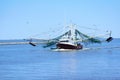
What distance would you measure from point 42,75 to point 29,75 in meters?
1.22

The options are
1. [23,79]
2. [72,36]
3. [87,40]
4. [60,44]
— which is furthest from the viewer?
[87,40]

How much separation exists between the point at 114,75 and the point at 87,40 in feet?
248

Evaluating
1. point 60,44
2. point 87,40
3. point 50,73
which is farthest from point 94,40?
point 50,73

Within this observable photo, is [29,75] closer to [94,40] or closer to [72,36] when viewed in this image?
[72,36]

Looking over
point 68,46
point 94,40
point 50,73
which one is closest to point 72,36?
point 68,46

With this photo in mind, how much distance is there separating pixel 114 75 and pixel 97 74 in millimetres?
1706

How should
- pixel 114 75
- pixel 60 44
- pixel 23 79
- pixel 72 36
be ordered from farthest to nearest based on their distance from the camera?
pixel 72 36 → pixel 60 44 → pixel 114 75 → pixel 23 79

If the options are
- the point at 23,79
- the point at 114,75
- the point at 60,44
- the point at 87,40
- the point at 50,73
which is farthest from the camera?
the point at 87,40

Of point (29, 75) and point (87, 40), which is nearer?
point (29, 75)

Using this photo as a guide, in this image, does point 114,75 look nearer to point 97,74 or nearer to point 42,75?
point 97,74

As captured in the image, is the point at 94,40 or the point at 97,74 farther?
the point at 94,40

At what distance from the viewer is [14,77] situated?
42.2 m

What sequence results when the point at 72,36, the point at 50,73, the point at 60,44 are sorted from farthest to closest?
the point at 72,36
the point at 60,44
the point at 50,73

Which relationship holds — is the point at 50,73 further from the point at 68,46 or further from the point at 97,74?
the point at 68,46
